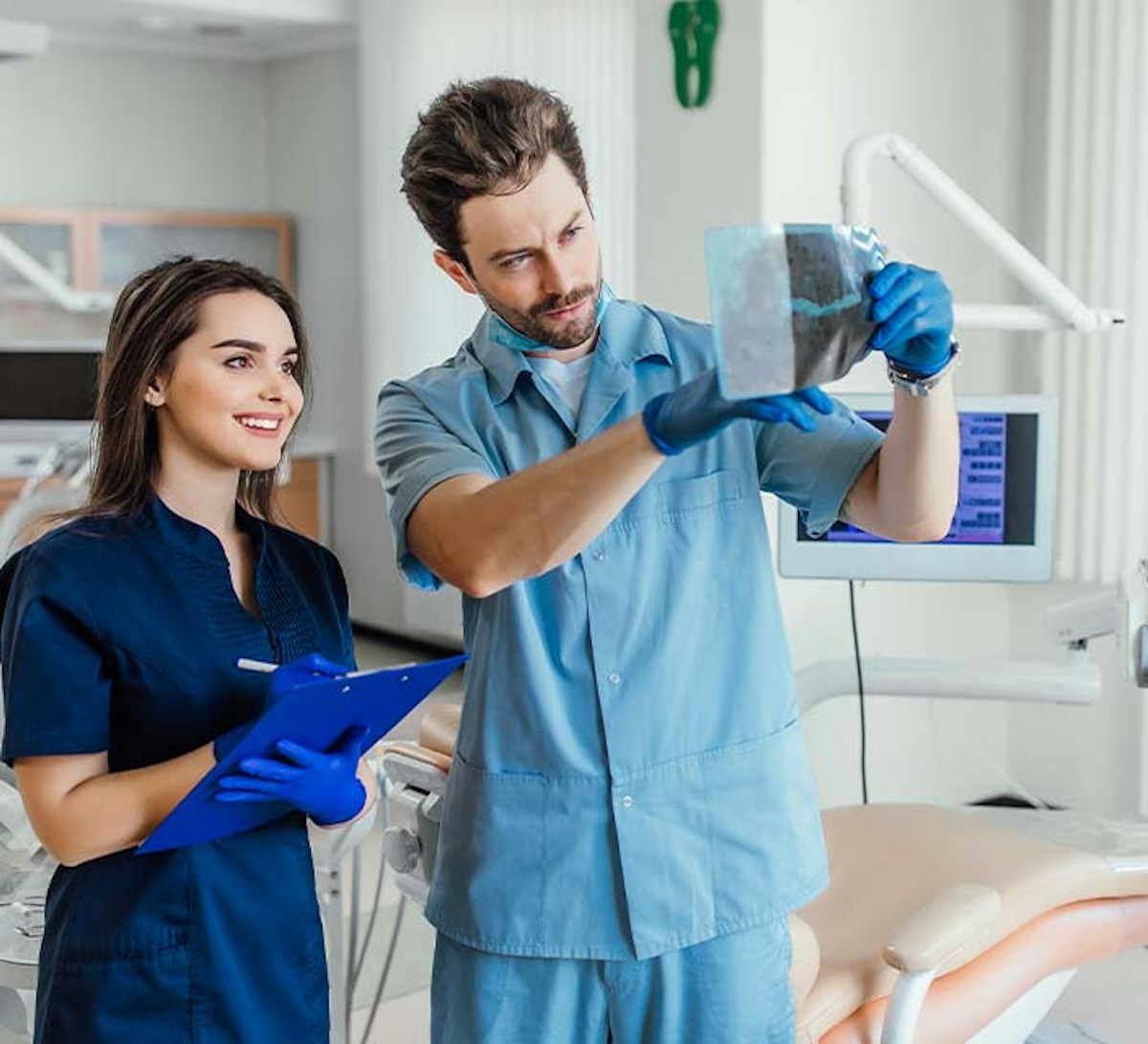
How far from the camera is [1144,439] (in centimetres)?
352

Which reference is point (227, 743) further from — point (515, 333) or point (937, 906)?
point (937, 906)

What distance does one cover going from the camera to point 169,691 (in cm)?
146

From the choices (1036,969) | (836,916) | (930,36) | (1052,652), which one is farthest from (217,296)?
(1052,652)

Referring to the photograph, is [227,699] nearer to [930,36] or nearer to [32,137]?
[930,36]

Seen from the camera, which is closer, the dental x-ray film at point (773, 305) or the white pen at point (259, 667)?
the dental x-ray film at point (773, 305)

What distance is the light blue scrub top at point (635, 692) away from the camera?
4.65 ft

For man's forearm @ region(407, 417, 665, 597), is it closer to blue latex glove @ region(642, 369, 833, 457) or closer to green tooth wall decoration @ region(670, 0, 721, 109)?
blue latex glove @ region(642, 369, 833, 457)

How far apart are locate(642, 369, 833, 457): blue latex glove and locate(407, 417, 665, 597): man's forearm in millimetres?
18

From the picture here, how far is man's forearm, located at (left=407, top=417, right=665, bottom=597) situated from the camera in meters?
1.24

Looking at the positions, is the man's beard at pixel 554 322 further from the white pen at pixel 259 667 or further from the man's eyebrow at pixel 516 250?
the white pen at pixel 259 667

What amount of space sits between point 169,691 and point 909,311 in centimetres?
68

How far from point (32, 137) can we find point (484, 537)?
548cm

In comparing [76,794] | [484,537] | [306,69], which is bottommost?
[76,794]

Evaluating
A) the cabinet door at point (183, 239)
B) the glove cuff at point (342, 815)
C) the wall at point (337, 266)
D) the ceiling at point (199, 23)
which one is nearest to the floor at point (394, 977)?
the glove cuff at point (342, 815)
